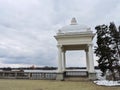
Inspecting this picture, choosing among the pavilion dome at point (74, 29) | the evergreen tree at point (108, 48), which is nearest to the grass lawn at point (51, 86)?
the evergreen tree at point (108, 48)

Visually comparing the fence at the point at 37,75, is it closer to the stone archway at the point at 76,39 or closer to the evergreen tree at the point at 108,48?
the stone archway at the point at 76,39

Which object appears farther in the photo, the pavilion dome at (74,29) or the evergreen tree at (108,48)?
the pavilion dome at (74,29)

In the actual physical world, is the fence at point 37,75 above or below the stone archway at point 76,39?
below

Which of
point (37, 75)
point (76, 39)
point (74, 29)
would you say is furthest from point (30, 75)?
point (74, 29)

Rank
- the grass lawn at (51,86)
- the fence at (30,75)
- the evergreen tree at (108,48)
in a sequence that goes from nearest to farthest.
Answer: the grass lawn at (51,86)
the evergreen tree at (108,48)
the fence at (30,75)

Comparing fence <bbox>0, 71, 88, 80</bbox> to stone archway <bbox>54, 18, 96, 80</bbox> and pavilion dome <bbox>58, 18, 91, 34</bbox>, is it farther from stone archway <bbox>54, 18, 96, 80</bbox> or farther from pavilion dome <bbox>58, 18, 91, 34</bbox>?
pavilion dome <bbox>58, 18, 91, 34</bbox>

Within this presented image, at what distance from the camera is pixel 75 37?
66.6ft

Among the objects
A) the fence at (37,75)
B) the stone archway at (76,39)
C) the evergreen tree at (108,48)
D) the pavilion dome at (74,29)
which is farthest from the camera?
the fence at (37,75)

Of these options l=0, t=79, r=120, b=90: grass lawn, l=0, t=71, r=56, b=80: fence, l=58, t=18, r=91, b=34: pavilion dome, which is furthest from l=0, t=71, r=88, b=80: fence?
l=0, t=79, r=120, b=90: grass lawn

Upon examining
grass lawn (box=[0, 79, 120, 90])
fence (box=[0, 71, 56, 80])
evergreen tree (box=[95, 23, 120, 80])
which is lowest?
grass lawn (box=[0, 79, 120, 90])

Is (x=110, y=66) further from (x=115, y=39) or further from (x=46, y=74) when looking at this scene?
(x=46, y=74)

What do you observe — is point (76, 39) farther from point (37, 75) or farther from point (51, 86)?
point (51, 86)

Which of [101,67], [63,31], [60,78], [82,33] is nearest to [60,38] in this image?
[63,31]

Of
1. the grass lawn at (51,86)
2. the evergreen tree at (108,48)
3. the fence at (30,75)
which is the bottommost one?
the grass lawn at (51,86)
